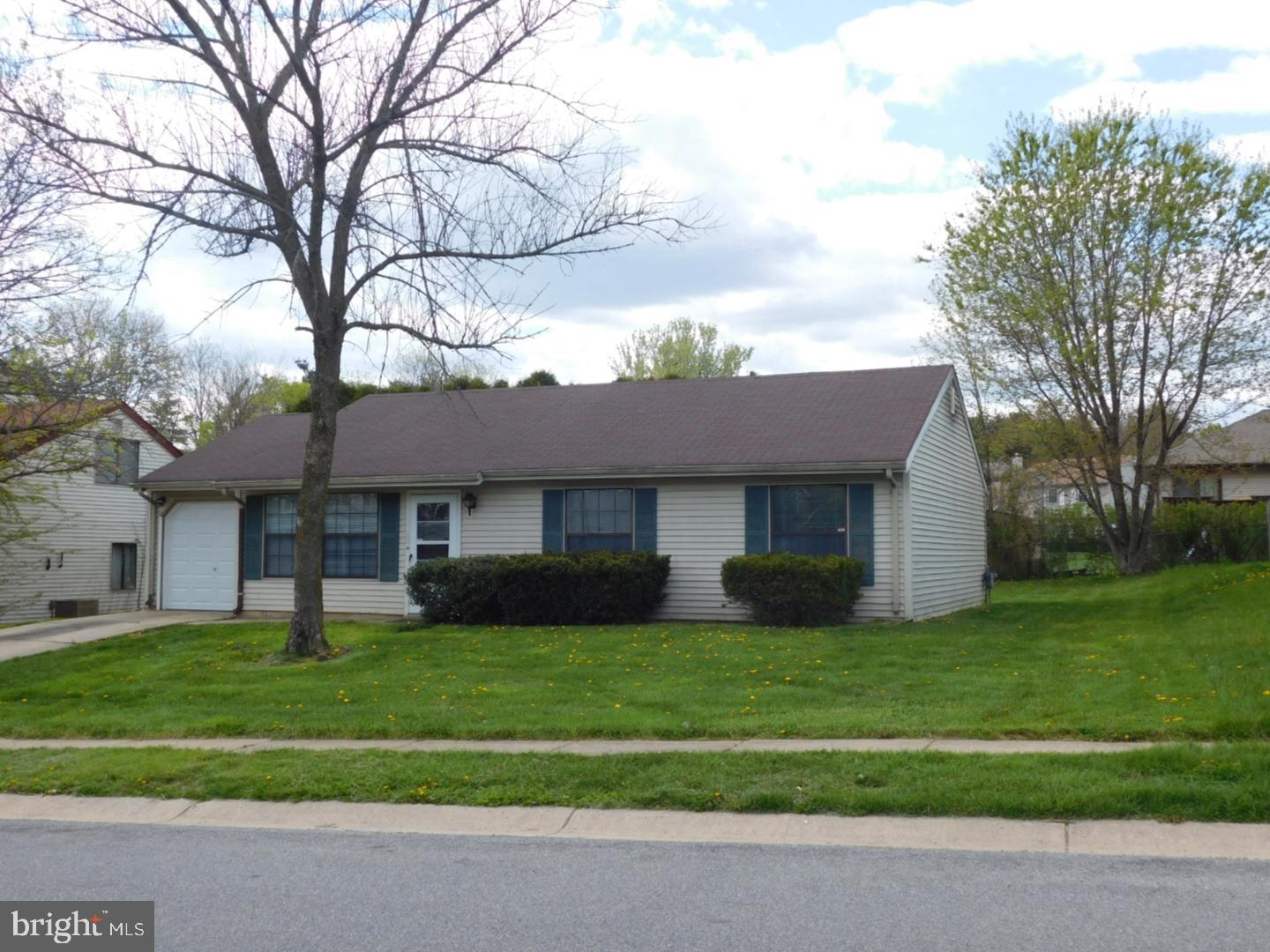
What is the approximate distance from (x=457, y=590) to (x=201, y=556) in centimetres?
669

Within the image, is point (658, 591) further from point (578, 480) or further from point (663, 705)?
point (663, 705)

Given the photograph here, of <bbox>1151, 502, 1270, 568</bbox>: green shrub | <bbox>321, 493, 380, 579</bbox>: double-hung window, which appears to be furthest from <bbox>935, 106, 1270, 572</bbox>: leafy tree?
<bbox>321, 493, 380, 579</bbox>: double-hung window

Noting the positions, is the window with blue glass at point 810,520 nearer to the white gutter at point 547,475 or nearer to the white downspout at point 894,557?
the white gutter at point 547,475

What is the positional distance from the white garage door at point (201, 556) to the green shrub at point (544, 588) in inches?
204

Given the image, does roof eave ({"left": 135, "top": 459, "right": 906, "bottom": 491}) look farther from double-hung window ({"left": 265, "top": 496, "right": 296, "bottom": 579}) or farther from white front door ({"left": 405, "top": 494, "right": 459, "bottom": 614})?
white front door ({"left": 405, "top": 494, "right": 459, "bottom": 614})

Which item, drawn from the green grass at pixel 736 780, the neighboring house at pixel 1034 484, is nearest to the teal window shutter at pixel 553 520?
the green grass at pixel 736 780

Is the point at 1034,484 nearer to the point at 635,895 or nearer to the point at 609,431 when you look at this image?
the point at 609,431

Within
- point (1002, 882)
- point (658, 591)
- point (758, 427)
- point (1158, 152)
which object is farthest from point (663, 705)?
point (1158, 152)

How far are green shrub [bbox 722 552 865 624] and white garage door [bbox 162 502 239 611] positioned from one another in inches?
403

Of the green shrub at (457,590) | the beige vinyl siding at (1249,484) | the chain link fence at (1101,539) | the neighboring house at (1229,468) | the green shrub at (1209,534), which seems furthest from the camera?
the beige vinyl siding at (1249,484)

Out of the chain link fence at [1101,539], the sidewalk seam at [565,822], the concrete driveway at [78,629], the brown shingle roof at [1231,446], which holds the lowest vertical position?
the sidewalk seam at [565,822]

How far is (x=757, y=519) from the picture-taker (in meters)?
19.1

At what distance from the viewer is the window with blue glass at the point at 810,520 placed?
18750 mm

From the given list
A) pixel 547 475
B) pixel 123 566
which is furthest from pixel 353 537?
pixel 123 566
